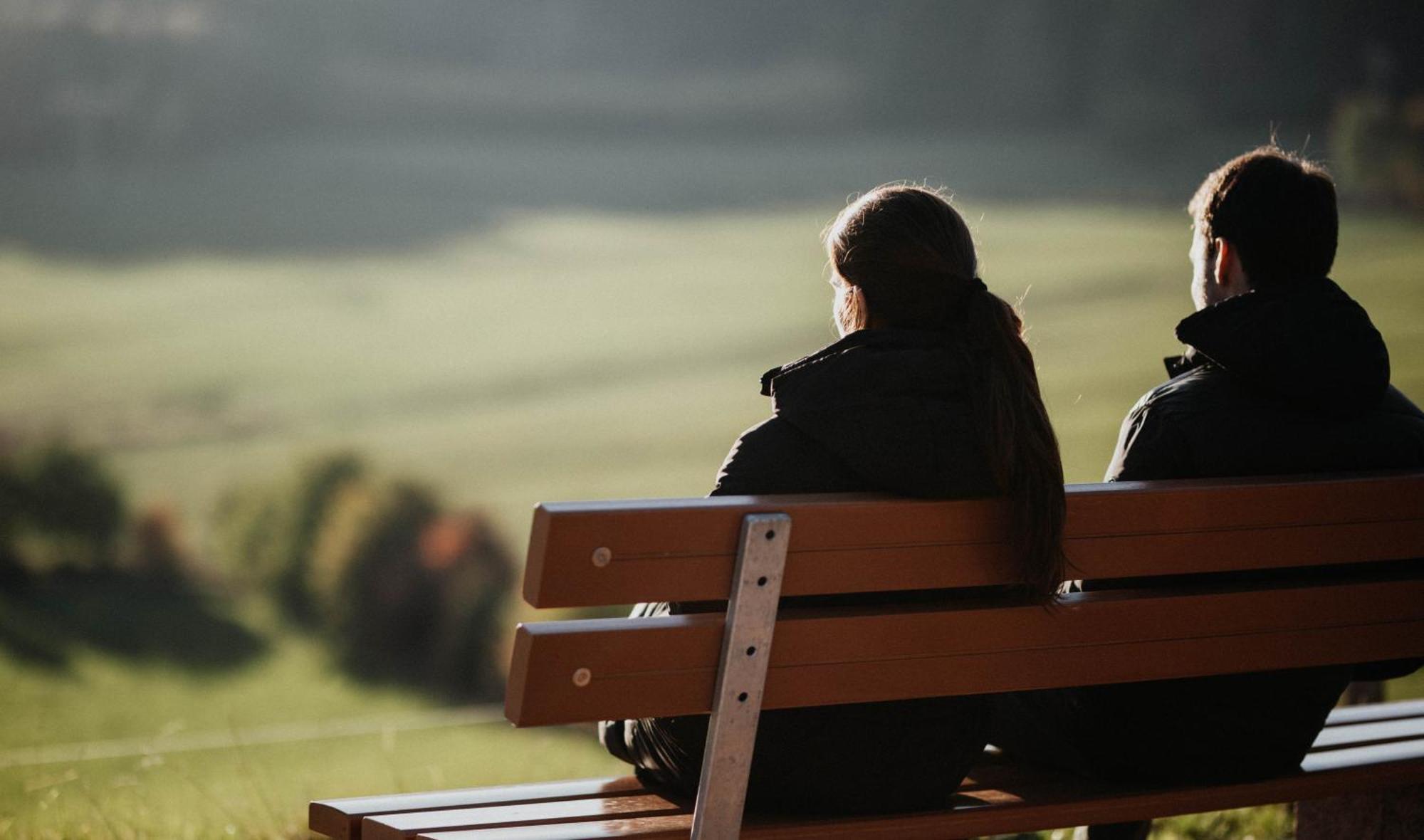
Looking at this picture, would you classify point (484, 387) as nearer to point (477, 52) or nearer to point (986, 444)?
point (477, 52)

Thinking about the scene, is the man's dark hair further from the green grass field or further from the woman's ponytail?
the green grass field

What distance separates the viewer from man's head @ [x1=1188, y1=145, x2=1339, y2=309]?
2588mm

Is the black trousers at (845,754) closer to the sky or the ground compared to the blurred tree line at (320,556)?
closer to the sky

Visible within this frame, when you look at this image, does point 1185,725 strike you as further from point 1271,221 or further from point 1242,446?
point 1271,221

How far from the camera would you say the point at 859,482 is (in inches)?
85.5

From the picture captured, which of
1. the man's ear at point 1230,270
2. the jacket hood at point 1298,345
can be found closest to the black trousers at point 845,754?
the jacket hood at point 1298,345

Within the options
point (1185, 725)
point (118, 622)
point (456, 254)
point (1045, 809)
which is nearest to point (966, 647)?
point (1045, 809)

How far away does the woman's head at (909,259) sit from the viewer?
2289 millimetres

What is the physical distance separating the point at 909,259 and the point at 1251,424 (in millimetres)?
642

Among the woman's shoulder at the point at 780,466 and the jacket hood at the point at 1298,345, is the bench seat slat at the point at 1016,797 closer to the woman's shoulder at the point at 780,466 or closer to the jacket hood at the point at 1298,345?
the woman's shoulder at the point at 780,466

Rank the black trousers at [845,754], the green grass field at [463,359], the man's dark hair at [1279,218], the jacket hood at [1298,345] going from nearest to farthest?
the black trousers at [845,754] < the jacket hood at [1298,345] < the man's dark hair at [1279,218] < the green grass field at [463,359]

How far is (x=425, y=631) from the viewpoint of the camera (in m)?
10.6

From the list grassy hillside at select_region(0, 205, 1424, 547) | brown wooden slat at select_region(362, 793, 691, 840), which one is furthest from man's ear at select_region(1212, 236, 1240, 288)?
grassy hillside at select_region(0, 205, 1424, 547)

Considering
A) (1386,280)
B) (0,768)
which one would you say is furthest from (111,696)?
(1386,280)
